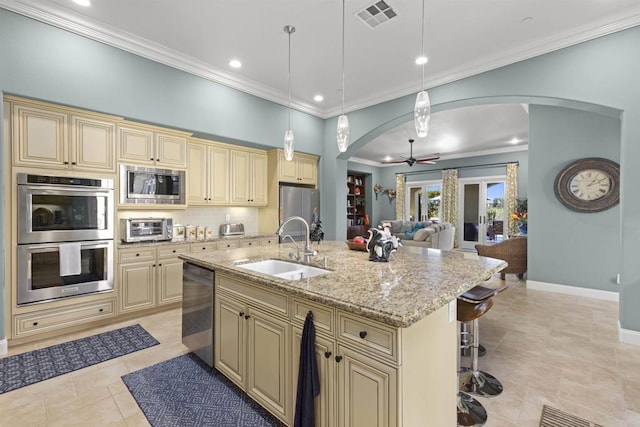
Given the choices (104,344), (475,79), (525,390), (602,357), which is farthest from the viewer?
(475,79)

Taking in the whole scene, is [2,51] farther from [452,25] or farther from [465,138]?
[465,138]

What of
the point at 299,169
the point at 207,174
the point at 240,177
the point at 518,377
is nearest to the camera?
the point at 518,377

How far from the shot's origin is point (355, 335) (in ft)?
4.53

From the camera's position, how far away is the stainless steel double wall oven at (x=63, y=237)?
282 centimetres

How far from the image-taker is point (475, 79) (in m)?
3.86

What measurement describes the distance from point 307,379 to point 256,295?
0.62 metres

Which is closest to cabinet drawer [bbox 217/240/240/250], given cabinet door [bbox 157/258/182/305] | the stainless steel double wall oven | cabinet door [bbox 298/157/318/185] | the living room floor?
cabinet door [bbox 157/258/182/305]

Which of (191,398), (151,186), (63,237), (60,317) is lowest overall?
(191,398)

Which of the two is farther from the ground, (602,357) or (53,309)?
(53,309)

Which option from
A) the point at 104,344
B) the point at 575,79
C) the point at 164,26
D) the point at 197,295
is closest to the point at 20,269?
the point at 104,344

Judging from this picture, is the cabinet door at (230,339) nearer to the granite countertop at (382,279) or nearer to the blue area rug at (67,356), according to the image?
the granite countertop at (382,279)

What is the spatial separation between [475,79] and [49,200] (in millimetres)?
5133

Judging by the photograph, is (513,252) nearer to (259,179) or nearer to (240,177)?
(259,179)

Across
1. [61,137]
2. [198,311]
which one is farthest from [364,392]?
[61,137]
